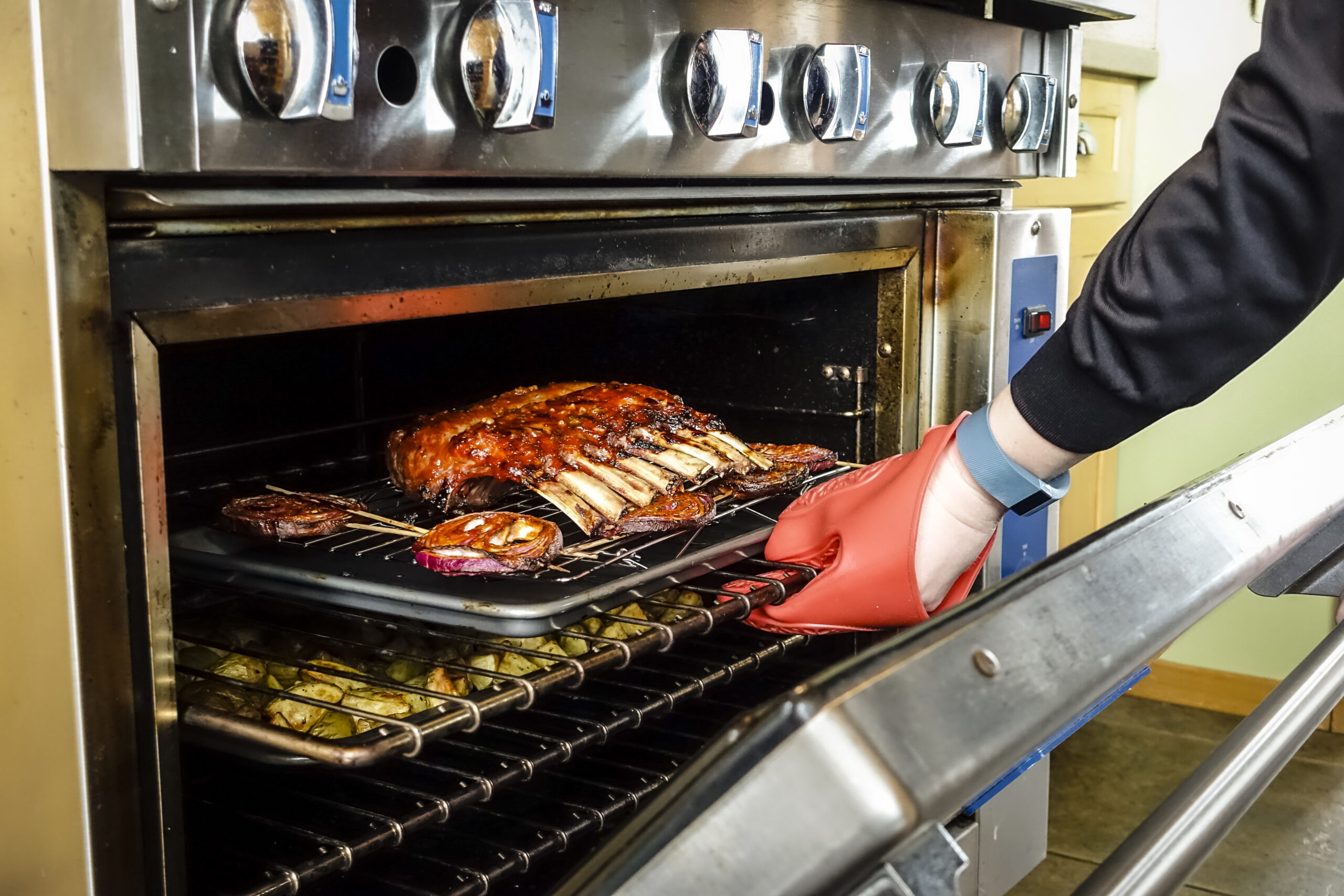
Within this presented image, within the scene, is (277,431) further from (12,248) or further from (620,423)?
(12,248)

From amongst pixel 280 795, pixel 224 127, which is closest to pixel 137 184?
pixel 224 127

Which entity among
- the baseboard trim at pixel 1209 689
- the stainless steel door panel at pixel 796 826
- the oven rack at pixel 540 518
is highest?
the stainless steel door panel at pixel 796 826

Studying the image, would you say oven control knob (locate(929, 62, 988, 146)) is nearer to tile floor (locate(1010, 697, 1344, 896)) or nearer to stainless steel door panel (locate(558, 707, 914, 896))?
stainless steel door panel (locate(558, 707, 914, 896))

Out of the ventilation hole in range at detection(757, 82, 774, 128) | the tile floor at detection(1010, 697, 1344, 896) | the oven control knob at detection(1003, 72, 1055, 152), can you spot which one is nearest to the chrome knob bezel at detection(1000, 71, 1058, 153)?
the oven control knob at detection(1003, 72, 1055, 152)

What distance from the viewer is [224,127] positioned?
0.75 metres

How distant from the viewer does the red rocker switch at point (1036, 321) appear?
1578 mm

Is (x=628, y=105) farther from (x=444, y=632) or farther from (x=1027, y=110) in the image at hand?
(x=1027, y=110)

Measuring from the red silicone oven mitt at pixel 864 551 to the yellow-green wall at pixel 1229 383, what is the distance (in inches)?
80.3

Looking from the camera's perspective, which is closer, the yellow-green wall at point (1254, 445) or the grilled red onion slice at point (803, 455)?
the grilled red onion slice at point (803, 455)

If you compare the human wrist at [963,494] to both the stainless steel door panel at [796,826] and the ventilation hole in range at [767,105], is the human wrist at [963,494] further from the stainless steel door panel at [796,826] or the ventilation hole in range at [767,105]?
the stainless steel door panel at [796,826]

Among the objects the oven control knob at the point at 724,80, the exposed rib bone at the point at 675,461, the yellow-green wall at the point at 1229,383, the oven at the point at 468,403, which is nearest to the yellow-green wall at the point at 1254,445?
the yellow-green wall at the point at 1229,383

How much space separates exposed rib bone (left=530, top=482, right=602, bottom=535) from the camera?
1.27m

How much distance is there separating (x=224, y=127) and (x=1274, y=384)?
2.90 m

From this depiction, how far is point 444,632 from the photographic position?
1.15m
